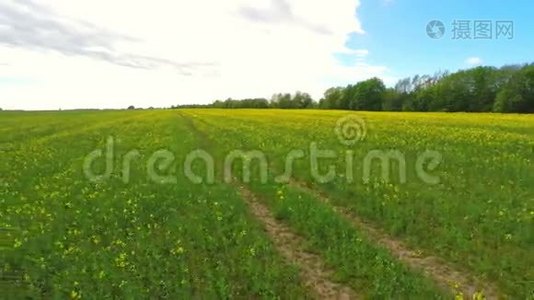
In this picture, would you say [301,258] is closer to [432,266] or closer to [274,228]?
[274,228]

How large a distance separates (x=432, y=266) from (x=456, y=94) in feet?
376

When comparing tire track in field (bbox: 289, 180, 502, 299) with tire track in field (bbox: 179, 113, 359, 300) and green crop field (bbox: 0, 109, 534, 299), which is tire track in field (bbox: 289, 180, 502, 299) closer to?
green crop field (bbox: 0, 109, 534, 299)

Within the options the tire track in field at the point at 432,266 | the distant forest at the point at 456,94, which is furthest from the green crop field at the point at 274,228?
the distant forest at the point at 456,94

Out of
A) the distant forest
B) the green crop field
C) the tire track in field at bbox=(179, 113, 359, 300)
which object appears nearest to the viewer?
the tire track in field at bbox=(179, 113, 359, 300)

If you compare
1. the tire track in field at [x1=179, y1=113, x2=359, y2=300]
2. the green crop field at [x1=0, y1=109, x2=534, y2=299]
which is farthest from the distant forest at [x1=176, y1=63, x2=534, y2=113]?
the tire track in field at [x1=179, y1=113, x2=359, y2=300]

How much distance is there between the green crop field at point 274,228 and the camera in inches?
352

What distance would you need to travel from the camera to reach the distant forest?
99625 mm

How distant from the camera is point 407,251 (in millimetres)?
10617

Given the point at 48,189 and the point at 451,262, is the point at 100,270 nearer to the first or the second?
the point at 451,262

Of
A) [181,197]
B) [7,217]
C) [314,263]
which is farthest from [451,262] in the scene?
[7,217]

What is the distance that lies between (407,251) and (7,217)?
10557 millimetres

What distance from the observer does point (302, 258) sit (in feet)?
34.0

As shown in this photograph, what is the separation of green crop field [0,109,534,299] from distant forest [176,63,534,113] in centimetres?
8715

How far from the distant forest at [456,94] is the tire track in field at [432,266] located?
321 ft
